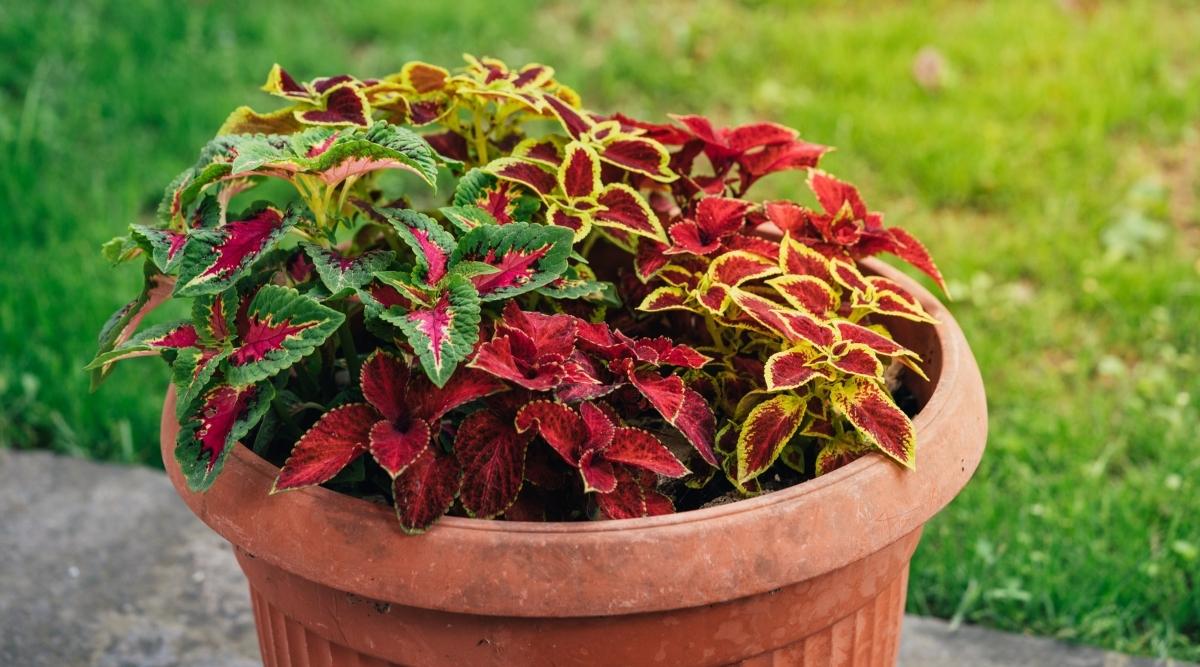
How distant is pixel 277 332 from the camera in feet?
4.00

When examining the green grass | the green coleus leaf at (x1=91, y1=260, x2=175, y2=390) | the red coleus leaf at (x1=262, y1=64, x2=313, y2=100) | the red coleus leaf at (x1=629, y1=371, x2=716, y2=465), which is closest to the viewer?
the red coleus leaf at (x1=629, y1=371, x2=716, y2=465)

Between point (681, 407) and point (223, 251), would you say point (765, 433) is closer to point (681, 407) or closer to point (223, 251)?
point (681, 407)

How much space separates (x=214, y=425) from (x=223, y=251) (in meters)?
0.17

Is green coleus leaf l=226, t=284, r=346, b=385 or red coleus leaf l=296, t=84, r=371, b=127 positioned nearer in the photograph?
green coleus leaf l=226, t=284, r=346, b=385

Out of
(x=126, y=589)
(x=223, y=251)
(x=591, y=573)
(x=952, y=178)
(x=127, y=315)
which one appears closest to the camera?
(x=591, y=573)

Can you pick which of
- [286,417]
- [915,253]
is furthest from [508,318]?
[915,253]

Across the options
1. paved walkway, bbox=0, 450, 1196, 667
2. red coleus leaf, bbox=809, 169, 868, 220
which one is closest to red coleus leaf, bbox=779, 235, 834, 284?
red coleus leaf, bbox=809, 169, 868, 220

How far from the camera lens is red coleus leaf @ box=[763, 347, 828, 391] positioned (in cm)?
127

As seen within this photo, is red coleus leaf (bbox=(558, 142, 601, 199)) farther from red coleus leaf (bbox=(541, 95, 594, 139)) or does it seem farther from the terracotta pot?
the terracotta pot

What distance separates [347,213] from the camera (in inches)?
57.8

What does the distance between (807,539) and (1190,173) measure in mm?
2386

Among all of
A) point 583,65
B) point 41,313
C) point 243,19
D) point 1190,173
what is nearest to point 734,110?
point 583,65

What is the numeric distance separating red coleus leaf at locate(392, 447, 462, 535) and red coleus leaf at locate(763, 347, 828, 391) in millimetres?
320

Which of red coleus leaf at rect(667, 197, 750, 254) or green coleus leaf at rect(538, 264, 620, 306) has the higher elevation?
red coleus leaf at rect(667, 197, 750, 254)
